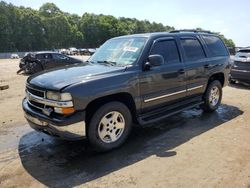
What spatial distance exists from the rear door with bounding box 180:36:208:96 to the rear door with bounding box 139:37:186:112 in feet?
A: 0.78

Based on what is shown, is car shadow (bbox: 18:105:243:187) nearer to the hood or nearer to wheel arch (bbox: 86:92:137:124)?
wheel arch (bbox: 86:92:137:124)

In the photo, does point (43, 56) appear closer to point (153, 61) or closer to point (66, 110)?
point (153, 61)

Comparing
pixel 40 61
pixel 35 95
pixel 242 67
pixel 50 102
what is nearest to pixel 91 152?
pixel 50 102

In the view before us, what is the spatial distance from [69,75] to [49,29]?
101980mm

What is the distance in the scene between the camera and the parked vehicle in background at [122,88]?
489cm

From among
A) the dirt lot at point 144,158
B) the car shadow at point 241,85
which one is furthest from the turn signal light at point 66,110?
the car shadow at point 241,85

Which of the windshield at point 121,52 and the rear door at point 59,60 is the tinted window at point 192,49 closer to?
the windshield at point 121,52

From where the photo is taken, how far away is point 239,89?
447 inches

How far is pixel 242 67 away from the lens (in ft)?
38.8

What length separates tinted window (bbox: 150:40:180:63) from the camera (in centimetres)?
621

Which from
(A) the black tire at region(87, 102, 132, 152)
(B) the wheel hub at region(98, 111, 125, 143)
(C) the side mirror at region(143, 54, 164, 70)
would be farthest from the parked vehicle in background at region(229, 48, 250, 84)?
(B) the wheel hub at region(98, 111, 125, 143)

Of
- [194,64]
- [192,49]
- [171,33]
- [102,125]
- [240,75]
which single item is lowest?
[240,75]

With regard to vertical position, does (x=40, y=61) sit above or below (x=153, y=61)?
below

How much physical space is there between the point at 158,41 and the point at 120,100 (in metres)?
1.50
